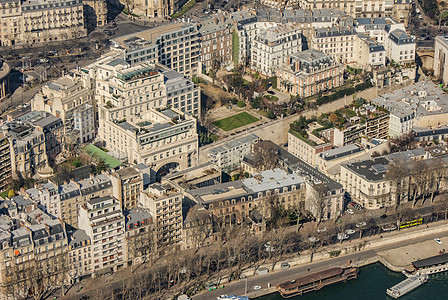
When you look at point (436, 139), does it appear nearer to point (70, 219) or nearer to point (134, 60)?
point (134, 60)

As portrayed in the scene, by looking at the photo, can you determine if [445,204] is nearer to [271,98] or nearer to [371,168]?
[371,168]

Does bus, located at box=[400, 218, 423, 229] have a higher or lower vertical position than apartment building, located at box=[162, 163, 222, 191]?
lower

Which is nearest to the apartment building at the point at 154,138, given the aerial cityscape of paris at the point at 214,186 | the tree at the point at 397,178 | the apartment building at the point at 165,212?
the aerial cityscape of paris at the point at 214,186

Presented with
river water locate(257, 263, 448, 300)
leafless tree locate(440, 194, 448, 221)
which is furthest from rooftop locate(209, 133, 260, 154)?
leafless tree locate(440, 194, 448, 221)

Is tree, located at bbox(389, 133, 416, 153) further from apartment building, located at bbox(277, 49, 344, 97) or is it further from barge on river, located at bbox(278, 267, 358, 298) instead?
barge on river, located at bbox(278, 267, 358, 298)

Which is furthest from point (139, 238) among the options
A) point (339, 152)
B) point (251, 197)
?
point (339, 152)

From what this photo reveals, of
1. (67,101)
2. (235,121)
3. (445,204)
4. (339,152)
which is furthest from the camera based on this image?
(235,121)
